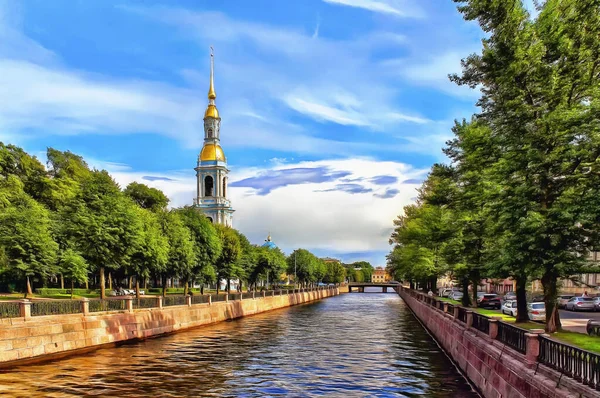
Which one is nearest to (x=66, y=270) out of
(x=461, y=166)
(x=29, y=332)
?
(x=29, y=332)

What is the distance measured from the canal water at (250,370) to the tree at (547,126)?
270 inches

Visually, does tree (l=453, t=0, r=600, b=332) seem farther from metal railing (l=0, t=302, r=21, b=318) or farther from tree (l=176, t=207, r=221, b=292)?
tree (l=176, t=207, r=221, b=292)

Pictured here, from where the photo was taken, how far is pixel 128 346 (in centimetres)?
3066

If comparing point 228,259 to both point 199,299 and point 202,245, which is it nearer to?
point 202,245

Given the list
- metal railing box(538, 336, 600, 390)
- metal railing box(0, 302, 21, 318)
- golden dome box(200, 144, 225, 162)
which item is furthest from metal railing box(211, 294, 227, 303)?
golden dome box(200, 144, 225, 162)

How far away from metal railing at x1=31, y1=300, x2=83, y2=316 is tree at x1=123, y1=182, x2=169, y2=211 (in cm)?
6457

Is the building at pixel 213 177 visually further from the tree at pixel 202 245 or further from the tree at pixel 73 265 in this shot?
the tree at pixel 73 265

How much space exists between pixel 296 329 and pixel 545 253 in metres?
27.2

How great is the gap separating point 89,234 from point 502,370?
34976 mm

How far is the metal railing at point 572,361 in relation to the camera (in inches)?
378

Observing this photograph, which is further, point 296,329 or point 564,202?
point 296,329

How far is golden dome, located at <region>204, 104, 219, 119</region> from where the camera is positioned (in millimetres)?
134250

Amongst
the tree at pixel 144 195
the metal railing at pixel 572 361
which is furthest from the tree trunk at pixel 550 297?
the tree at pixel 144 195

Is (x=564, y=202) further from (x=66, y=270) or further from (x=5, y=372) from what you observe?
(x=66, y=270)
